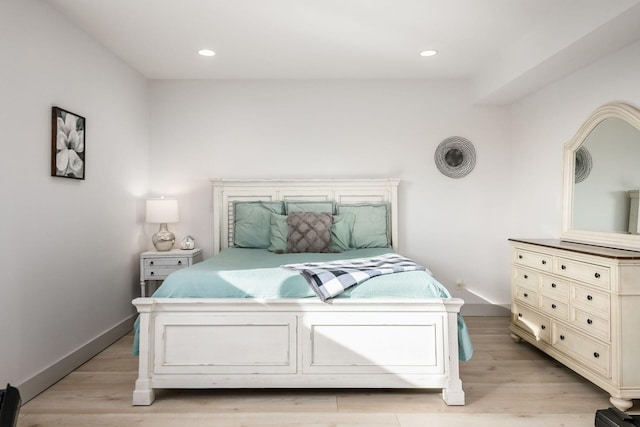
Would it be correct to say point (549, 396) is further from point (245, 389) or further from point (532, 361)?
point (245, 389)

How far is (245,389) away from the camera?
8.80ft

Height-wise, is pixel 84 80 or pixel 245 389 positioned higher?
pixel 84 80

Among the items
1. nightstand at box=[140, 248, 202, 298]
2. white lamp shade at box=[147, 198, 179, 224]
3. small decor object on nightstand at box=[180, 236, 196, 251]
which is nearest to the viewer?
nightstand at box=[140, 248, 202, 298]

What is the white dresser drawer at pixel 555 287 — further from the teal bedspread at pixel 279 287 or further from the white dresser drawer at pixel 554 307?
the teal bedspread at pixel 279 287

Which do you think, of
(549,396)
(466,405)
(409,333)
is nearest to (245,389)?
(409,333)

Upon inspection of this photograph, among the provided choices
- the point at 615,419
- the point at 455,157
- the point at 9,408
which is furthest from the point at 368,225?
the point at 9,408

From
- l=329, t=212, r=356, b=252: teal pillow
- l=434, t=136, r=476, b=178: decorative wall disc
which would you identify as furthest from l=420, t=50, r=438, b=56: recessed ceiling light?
l=329, t=212, r=356, b=252: teal pillow

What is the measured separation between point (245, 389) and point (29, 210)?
177 centimetres

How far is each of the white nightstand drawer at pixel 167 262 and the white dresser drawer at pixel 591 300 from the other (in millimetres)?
3231

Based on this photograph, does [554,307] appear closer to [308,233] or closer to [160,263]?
[308,233]

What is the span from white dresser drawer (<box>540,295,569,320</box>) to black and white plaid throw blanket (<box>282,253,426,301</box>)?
3.61ft

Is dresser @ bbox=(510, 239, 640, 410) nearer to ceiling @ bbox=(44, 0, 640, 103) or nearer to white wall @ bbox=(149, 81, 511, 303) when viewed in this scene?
white wall @ bbox=(149, 81, 511, 303)

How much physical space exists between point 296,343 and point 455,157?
2883 mm

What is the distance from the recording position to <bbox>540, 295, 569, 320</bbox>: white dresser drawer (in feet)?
9.41
